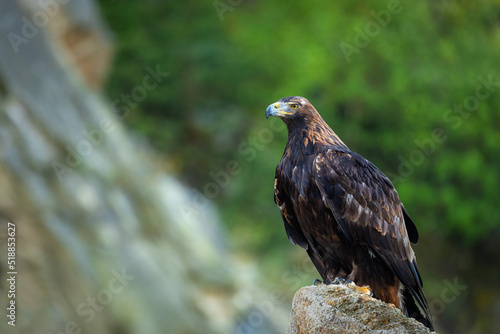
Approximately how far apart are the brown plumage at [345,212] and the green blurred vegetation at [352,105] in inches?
302

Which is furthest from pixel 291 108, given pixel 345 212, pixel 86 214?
pixel 86 214

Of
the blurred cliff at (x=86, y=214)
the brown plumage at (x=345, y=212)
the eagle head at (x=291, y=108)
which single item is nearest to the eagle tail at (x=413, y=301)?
the brown plumage at (x=345, y=212)

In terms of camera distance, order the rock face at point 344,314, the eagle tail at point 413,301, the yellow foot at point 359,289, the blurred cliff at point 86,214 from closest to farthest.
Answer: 1. the rock face at point 344,314
2. the yellow foot at point 359,289
3. the eagle tail at point 413,301
4. the blurred cliff at point 86,214

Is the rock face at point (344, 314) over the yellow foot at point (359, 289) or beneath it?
beneath

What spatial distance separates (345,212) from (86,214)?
5.83m

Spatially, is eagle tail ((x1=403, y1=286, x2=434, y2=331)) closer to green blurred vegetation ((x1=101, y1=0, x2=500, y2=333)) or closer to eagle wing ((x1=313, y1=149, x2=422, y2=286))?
eagle wing ((x1=313, y1=149, x2=422, y2=286))

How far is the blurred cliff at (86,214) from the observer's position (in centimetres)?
859

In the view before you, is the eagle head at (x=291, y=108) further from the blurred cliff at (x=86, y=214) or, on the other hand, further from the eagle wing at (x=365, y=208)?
the blurred cliff at (x=86, y=214)

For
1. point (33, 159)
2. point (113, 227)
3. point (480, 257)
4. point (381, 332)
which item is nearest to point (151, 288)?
point (113, 227)

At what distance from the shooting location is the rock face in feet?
11.7

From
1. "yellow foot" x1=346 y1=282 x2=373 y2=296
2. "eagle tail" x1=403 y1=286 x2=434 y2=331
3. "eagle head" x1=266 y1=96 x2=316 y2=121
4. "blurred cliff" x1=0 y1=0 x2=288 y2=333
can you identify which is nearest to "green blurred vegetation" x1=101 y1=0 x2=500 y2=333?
"blurred cliff" x1=0 y1=0 x2=288 y2=333

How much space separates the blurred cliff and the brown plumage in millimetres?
4814

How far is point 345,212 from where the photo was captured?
171 inches

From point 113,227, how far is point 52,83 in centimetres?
242
